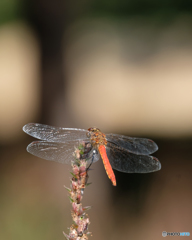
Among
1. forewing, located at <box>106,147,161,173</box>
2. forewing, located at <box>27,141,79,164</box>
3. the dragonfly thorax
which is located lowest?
forewing, located at <box>106,147,161,173</box>

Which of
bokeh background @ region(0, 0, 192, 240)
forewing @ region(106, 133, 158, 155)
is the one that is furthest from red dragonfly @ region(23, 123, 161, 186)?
bokeh background @ region(0, 0, 192, 240)

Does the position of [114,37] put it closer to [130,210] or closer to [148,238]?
[130,210]

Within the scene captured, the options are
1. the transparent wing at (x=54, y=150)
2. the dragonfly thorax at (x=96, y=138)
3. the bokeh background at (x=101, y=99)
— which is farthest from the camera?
the bokeh background at (x=101, y=99)

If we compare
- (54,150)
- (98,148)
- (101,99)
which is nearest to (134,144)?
(98,148)

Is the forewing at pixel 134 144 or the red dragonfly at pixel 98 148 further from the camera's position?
the forewing at pixel 134 144

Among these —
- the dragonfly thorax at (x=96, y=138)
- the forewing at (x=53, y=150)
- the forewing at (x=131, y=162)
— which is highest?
the dragonfly thorax at (x=96, y=138)

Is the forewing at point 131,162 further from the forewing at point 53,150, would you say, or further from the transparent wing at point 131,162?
the forewing at point 53,150

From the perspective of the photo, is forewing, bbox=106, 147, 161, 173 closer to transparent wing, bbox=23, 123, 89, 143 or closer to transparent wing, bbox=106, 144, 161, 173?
transparent wing, bbox=106, 144, 161, 173

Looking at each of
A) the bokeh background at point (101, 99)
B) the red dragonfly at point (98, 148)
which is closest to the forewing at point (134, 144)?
the red dragonfly at point (98, 148)
